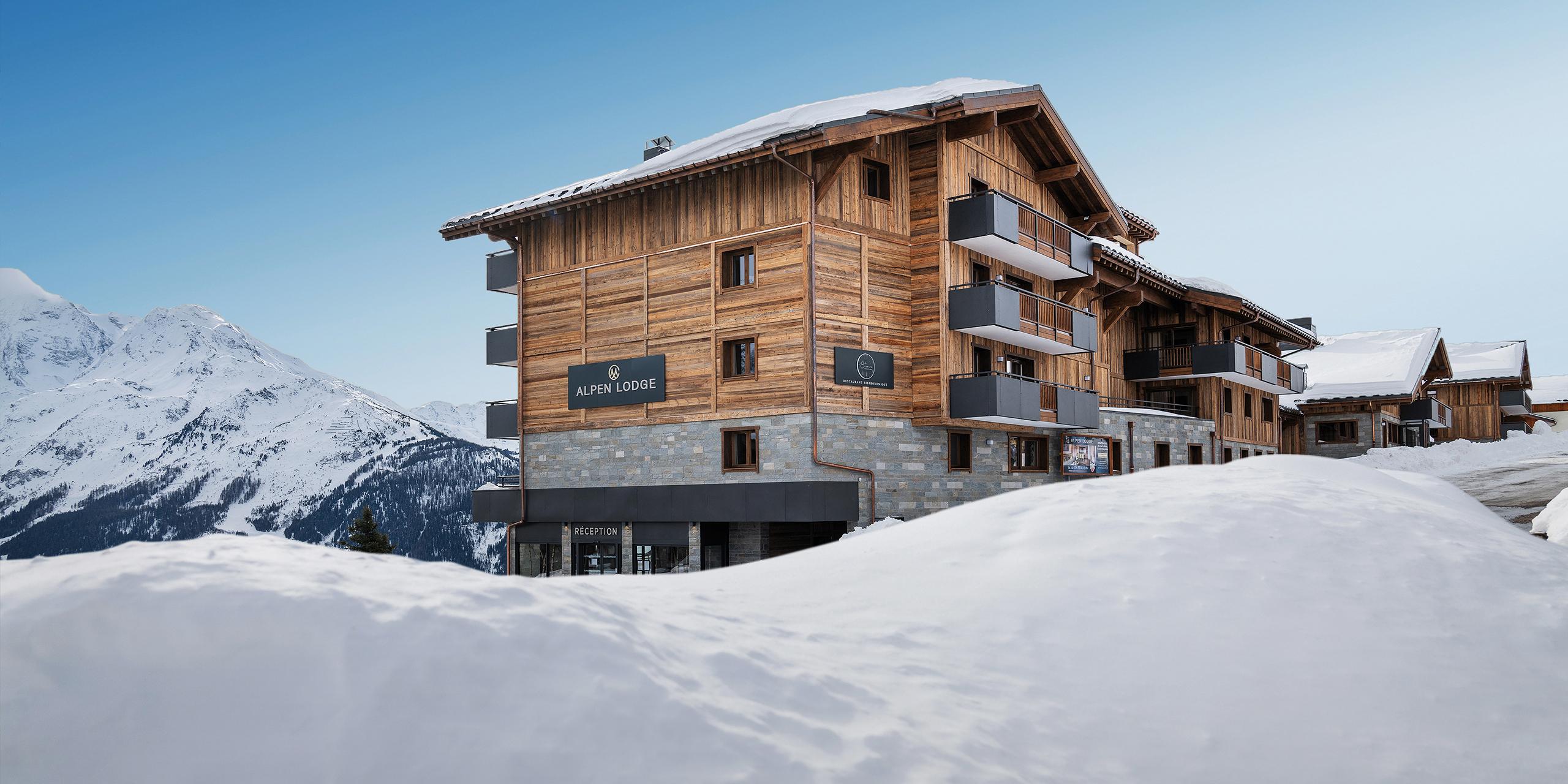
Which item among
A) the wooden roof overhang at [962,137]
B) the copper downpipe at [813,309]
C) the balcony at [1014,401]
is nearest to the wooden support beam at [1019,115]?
the wooden roof overhang at [962,137]

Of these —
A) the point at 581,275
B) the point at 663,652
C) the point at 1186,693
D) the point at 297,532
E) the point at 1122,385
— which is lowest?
the point at 297,532

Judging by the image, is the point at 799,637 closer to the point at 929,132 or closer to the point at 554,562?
the point at 929,132

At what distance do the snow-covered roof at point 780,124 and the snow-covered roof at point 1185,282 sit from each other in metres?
7.84

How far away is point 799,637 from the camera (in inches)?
208

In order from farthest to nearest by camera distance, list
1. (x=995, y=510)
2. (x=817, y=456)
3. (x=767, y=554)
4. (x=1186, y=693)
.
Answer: (x=767, y=554) < (x=817, y=456) < (x=995, y=510) < (x=1186, y=693)

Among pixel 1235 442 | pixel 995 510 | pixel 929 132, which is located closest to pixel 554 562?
pixel 929 132

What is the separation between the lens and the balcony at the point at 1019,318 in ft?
74.0

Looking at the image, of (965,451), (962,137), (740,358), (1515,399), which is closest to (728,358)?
(740,358)

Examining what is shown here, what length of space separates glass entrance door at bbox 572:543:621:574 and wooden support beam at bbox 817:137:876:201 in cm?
1009

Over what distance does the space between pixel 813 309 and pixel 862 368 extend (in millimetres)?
1849

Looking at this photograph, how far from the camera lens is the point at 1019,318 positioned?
23.9 meters

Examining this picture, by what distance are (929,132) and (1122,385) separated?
1574 cm

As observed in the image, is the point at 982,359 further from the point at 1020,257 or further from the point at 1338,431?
the point at 1338,431

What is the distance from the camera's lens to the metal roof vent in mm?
28719
